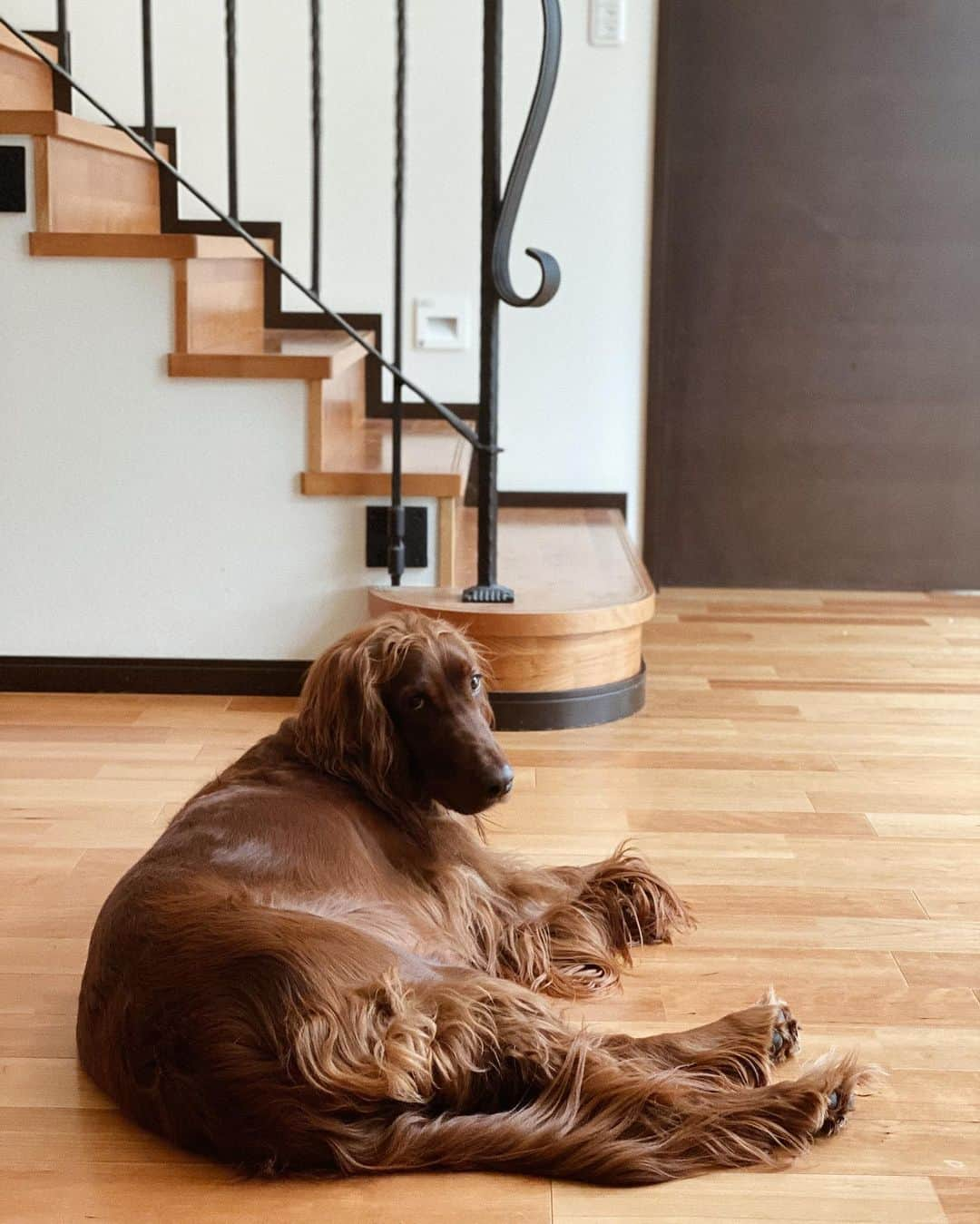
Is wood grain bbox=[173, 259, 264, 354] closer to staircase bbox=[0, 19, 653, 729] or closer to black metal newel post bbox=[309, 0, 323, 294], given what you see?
staircase bbox=[0, 19, 653, 729]

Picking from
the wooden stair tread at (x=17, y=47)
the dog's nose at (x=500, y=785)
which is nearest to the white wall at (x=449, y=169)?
the wooden stair tread at (x=17, y=47)

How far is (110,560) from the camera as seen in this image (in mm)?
2998

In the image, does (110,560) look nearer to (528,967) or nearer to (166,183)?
(166,183)

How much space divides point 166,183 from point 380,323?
0.73m

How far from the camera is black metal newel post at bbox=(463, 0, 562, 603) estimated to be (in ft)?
8.59

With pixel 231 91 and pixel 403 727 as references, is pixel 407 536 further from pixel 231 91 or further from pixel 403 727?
pixel 403 727

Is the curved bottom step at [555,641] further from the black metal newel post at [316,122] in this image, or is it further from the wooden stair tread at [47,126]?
the wooden stair tread at [47,126]

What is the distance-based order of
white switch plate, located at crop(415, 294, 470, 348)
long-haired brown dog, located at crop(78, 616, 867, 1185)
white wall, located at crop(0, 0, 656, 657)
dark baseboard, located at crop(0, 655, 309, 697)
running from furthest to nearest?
white switch plate, located at crop(415, 294, 470, 348), white wall, located at crop(0, 0, 656, 657), dark baseboard, located at crop(0, 655, 309, 697), long-haired brown dog, located at crop(78, 616, 867, 1185)

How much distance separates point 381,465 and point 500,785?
1.50 meters

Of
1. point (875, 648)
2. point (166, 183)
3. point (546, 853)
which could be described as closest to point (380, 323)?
point (166, 183)

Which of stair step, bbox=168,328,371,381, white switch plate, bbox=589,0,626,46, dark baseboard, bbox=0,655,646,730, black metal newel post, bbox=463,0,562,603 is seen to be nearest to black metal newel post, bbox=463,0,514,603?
black metal newel post, bbox=463,0,562,603

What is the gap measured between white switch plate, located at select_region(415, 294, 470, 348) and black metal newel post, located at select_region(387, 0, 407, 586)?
2.87 feet

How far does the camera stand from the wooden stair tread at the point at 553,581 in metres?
2.78

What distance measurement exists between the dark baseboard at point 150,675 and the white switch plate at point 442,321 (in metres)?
1.17
